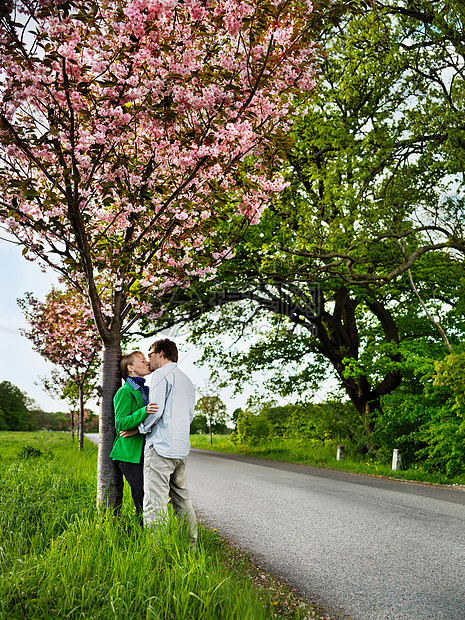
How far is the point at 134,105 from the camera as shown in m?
4.14

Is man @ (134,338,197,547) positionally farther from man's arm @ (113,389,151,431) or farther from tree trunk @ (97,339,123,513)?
tree trunk @ (97,339,123,513)

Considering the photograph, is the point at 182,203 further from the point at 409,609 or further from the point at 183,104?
the point at 409,609

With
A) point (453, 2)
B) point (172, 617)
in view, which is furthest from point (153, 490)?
point (453, 2)

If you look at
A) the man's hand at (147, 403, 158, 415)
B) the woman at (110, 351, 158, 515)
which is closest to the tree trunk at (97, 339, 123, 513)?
the woman at (110, 351, 158, 515)

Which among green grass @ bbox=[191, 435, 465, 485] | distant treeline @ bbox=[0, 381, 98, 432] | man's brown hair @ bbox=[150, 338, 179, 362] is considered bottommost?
distant treeline @ bbox=[0, 381, 98, 432]

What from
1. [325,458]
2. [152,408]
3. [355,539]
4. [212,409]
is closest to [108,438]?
[152,408]

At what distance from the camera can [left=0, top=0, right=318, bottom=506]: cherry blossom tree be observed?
3393mm

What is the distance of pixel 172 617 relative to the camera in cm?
237

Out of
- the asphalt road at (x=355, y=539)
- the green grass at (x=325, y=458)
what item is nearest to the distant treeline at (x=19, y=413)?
the green grass at (x=325, y=458)

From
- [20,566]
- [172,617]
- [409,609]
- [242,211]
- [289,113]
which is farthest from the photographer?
[242,211]

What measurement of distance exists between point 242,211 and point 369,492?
18.2 ft

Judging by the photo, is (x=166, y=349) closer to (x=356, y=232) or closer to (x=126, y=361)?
(x=126, y=361)

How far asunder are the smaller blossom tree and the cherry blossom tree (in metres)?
8.13

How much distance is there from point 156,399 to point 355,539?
8.83 ft
